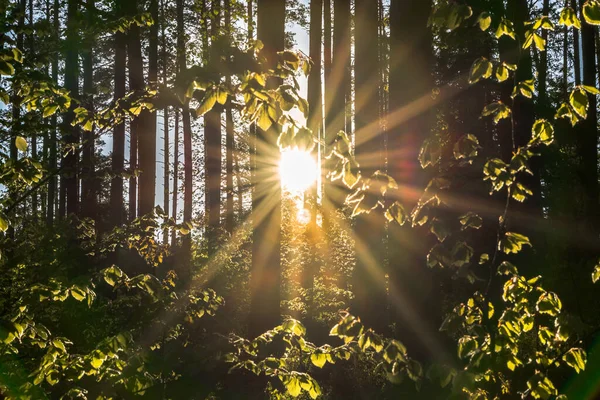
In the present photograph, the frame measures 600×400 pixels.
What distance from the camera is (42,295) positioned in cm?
350

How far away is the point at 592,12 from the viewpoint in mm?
2264

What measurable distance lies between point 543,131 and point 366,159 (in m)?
7.58

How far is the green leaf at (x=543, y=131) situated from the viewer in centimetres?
261

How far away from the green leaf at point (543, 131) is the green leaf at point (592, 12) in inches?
21.5

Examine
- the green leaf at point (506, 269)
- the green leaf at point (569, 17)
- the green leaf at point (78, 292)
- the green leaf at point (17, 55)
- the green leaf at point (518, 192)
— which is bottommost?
the green leaf at point (78, 292)

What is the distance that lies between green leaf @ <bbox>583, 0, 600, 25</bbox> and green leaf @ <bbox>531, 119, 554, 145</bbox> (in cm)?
55

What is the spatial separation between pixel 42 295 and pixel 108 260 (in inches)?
382

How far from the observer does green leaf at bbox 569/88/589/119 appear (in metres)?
2.42

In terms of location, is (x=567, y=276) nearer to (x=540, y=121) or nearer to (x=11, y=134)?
(x=540, y=121)

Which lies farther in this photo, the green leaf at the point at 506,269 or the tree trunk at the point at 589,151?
the tree trunk at the point at 589,151

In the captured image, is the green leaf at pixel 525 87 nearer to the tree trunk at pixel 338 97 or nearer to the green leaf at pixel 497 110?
the green leaf at pixel 497 110

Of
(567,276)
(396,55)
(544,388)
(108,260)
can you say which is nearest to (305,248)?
(108,260)

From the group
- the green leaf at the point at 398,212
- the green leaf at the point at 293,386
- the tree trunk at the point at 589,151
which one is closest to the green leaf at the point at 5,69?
the green leaf at the point at 398,212

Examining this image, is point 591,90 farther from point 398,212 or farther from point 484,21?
point 398,212
